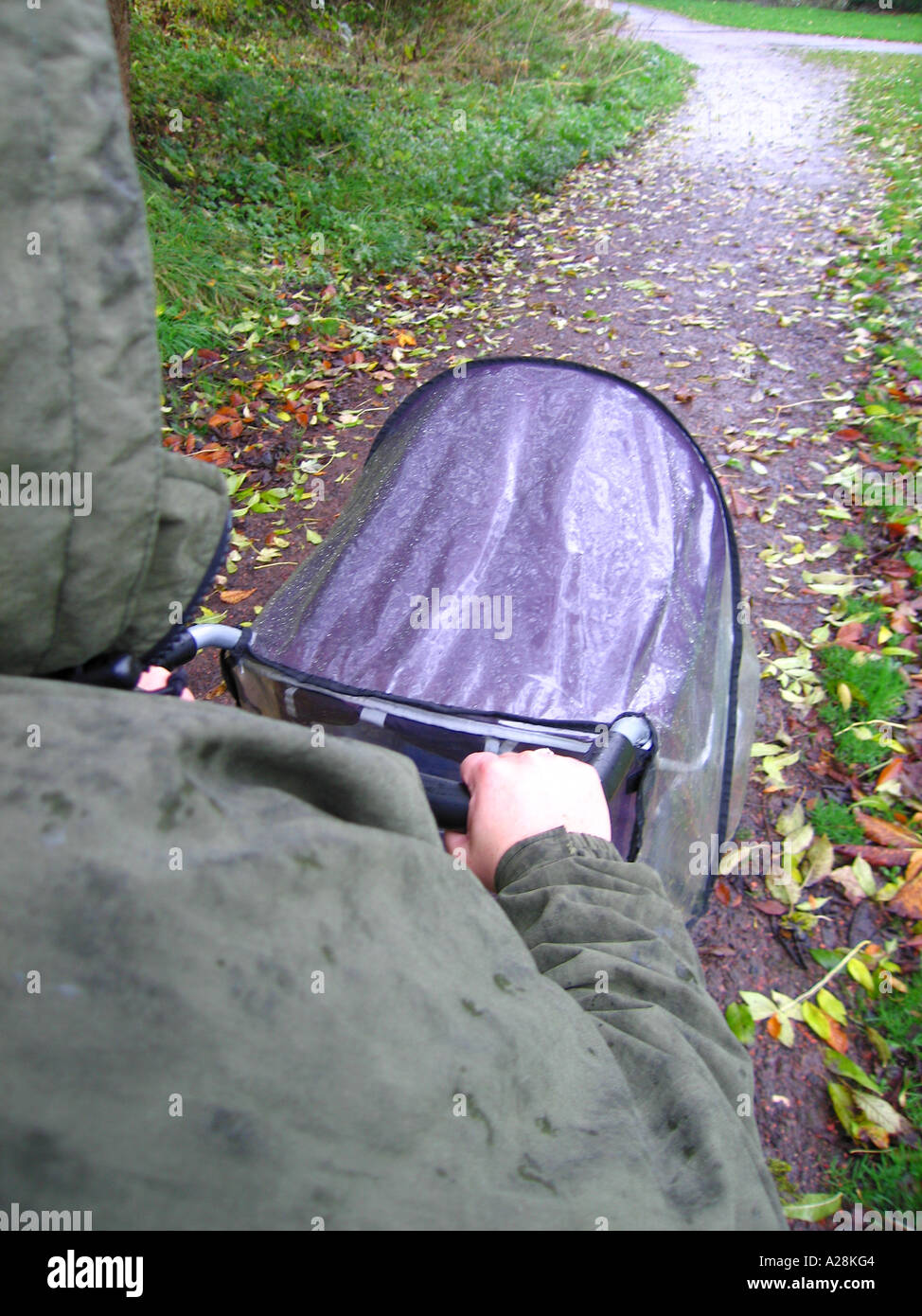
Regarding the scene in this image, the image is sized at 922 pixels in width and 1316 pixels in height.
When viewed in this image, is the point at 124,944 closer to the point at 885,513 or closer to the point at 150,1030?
the point at 150,1030

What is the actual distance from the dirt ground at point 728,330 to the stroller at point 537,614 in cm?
59

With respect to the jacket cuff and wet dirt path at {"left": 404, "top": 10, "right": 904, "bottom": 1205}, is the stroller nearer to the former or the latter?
the jacket cuff

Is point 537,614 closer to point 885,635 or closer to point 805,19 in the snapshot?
point 885,635

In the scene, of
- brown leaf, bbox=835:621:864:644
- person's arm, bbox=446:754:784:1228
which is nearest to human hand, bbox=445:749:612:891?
person's arm, bbox=446:754:784:1228

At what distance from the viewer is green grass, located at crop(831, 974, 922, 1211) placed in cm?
189

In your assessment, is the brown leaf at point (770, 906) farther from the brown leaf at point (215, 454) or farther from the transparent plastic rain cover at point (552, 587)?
the brown leaf at point (215, 454)

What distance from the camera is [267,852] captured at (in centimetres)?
63

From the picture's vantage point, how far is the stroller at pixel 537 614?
1.57m

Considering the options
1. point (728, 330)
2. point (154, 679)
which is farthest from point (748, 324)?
point (154, 679)

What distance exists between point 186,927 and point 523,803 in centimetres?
73

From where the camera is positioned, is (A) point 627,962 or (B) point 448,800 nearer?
(A) point 627,962

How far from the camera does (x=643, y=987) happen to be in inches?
36.7

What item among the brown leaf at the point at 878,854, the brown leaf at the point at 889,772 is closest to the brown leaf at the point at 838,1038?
the brown leaf at the point at 878,854

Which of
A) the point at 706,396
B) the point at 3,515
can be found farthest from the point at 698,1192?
the point at 706,396
